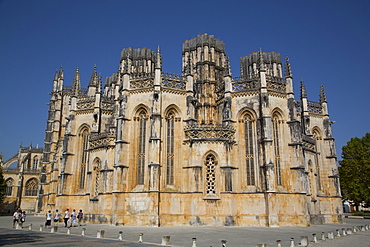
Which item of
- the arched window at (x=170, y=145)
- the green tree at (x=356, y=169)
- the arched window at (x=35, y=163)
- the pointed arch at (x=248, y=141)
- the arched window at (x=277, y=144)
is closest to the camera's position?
the arched window at (x=170, y=145)

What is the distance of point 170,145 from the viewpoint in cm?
3178

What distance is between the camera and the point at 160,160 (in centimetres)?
3053

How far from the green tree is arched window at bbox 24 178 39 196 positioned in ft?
196

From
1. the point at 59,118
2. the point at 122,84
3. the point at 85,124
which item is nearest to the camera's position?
the point at 122,84

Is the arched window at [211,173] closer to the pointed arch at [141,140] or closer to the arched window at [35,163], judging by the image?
the pointed arch at [141,140]

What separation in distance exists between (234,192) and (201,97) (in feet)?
45.2

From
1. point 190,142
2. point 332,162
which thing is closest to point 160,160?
point 190,142

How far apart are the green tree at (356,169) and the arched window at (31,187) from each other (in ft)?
196

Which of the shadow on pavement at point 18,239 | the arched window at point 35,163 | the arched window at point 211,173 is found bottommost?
the shadow on pavement at point 18,239

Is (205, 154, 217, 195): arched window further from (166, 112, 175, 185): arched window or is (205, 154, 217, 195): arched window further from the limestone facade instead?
the limestone facade

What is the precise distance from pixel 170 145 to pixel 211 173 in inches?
190

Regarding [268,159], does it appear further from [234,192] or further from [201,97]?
[201,97]

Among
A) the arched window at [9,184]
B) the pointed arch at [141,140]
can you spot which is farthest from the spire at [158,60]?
the arched window at [9,184]

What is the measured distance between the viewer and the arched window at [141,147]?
31.0m
